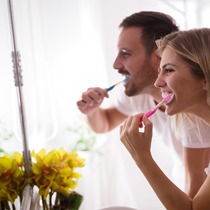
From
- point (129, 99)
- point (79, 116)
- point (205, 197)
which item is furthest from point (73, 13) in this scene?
point (205, 197)

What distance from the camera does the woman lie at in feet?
2.73

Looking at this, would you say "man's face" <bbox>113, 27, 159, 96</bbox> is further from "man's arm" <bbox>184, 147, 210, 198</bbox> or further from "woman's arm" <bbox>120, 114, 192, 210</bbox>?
"woman's arm" <bbox>120, 114, 192, 210</bbox>

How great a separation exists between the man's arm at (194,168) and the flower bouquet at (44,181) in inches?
13.7

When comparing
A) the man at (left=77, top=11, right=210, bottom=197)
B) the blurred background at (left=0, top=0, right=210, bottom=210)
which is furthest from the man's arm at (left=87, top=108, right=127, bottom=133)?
the blurred background at (left=0, top=0, right=210, bottom=210)

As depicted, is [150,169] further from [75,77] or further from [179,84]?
[75,77]

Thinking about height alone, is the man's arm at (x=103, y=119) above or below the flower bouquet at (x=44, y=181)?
below

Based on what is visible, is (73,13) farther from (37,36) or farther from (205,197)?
(205,197)

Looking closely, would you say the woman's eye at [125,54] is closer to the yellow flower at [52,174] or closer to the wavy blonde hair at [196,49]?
the wavy blonde hair at [196,49]

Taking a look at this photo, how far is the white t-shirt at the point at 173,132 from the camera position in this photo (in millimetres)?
1067

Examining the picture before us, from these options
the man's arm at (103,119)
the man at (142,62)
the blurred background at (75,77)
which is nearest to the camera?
the man at (142,62)

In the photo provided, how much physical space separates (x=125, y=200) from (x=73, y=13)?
3.44 feet

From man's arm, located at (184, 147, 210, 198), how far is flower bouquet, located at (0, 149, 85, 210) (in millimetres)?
349

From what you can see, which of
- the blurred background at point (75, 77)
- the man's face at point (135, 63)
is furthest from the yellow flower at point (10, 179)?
the blurred background at point (75, 77)

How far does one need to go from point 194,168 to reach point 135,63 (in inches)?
15.7
